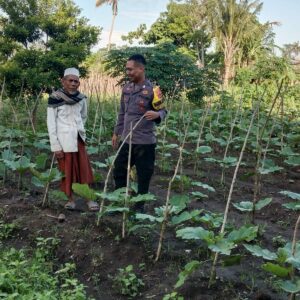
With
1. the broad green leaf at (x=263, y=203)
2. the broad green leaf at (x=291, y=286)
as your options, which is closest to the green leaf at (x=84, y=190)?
the broad green leaf at (x=263, y=203)

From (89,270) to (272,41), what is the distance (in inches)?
949

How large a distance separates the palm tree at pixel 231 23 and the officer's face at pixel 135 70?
21.2 m

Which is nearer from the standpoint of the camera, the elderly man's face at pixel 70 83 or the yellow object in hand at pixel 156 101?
the yellow object in hand at pixel 156 101

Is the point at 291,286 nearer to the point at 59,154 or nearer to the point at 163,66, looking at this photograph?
the point at 59,154

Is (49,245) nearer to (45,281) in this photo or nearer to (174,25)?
(45,281)

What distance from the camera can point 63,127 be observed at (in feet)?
13.8

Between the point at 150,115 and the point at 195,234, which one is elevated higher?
the point at 150,115

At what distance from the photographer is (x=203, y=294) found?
290 centimetres

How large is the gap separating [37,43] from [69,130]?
4.73 metres

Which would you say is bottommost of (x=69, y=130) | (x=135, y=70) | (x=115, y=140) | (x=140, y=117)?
(x=115, y=140)

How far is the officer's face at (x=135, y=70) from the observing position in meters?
3.95

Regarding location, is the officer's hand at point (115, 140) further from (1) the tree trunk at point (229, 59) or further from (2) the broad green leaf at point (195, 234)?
(1) the tree trunk at point (229, 59)

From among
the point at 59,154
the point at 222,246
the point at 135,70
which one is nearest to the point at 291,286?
the point at 222,246

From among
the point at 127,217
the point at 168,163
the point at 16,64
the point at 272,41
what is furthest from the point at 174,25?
the point at 127,217
